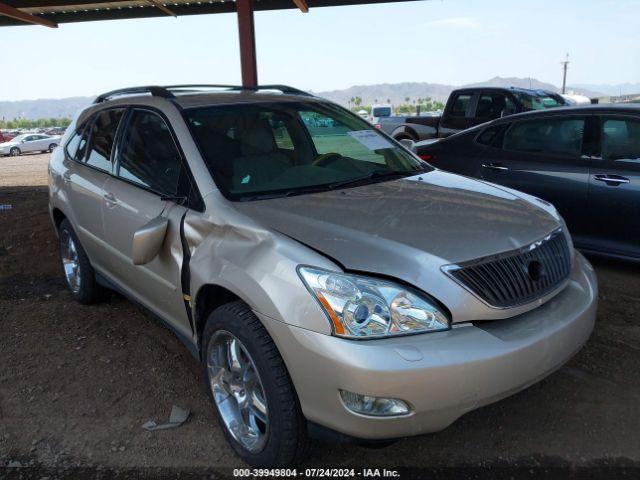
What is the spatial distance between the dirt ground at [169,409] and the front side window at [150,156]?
1.17m

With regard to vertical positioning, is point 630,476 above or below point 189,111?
below

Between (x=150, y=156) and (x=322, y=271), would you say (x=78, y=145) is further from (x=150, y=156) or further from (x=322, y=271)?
(x=322, y=271)

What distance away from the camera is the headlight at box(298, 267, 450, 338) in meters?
2.00

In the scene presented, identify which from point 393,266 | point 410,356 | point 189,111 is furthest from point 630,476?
point 189,111

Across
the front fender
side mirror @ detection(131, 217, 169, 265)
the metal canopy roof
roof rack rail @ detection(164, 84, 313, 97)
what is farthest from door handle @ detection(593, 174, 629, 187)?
the metal canopy roof

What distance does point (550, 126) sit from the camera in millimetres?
5047

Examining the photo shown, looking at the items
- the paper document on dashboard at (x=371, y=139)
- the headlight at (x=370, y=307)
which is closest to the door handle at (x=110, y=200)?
the paper document on dashboard at (x=371, y=139)

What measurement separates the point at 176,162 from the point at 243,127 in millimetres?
485

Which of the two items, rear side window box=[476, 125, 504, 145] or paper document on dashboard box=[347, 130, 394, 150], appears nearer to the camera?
paper document on dashboard box=[347, 130, 394, 150]

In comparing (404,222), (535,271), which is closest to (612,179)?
(535,271)

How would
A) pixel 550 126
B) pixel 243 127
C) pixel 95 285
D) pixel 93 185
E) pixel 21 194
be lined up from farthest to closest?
1. pixel 21 194
2. pixel 550 126
3. pixel 95 285
4. pixel 93 185
5. pixel 243 127

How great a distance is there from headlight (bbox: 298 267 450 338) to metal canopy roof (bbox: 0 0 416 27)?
33.8 feet

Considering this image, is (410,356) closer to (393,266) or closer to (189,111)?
(393,266)

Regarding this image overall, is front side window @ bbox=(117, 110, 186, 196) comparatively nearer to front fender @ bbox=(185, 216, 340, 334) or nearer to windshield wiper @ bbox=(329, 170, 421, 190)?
front fender @ bbox=(185, 216, 340, 334)
